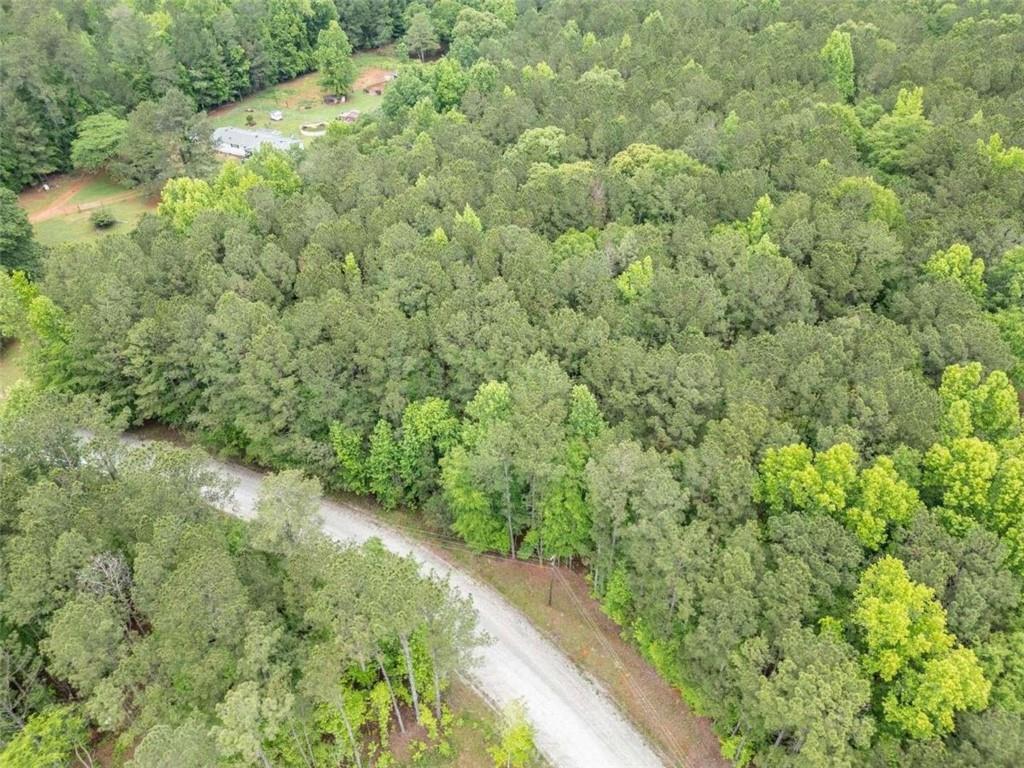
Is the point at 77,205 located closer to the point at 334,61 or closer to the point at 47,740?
the point at 334,61

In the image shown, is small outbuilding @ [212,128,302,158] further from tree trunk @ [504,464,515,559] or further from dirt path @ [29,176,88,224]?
tree trunk @ [504,464,515,559]

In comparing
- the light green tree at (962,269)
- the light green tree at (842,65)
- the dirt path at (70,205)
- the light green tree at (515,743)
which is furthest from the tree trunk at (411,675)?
the dirt path at (70,205)

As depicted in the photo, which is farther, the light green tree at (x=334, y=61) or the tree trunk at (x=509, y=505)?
the light green tree at (x=334, y=61)

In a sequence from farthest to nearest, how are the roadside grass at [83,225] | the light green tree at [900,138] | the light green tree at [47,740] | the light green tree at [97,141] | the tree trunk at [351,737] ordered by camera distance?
the light green tree at [97,141]
the roadside grass at [83,225]
the light green tree at [900,138]
the tree trunk at [351,737]
the light green tree at [47,740]

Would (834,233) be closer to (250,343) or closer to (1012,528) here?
(1012,528)

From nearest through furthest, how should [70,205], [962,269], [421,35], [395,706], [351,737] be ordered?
1. [351,737]
2. [395,706]
3. [962,269]
4. [70,205]
5. [421,35]

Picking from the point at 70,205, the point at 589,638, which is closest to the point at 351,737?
the point at 589,638

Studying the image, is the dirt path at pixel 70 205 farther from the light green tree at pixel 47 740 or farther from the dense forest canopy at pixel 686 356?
the light green tree at pixel 47 740
